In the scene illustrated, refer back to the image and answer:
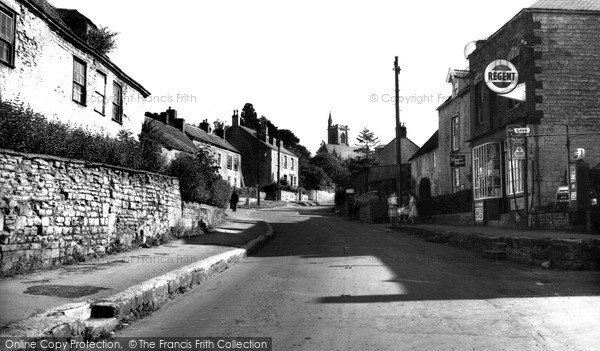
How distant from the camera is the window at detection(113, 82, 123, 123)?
846 inches

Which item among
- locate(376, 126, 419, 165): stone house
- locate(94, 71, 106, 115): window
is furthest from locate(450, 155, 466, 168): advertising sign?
locate(376, 126, 419, 165): stone house

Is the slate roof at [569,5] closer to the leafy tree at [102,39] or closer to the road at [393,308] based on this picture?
the road at [393,308]

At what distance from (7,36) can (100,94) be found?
596 cm

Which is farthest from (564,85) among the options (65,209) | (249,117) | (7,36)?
(249,117)

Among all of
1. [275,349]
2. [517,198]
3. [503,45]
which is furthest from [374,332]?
[503,45]

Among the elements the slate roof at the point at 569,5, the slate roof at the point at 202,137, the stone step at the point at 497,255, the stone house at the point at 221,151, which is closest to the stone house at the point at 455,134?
the slate roof at the point at 569,5

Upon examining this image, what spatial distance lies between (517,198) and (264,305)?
52.4 ft

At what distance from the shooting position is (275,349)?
513cm

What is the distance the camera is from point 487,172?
22.7 m

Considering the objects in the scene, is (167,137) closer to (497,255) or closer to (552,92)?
Answer: (552,92)

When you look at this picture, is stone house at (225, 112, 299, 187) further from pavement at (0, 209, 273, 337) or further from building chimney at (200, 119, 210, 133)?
pavement at (0, 209, 273, 337)

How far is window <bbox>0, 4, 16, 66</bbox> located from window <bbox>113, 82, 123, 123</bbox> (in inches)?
280

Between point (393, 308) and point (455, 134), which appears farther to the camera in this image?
point (455, 134)

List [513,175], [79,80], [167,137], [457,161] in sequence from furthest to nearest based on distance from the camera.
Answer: [167,137], [457,161], [513,175], [79,80]
